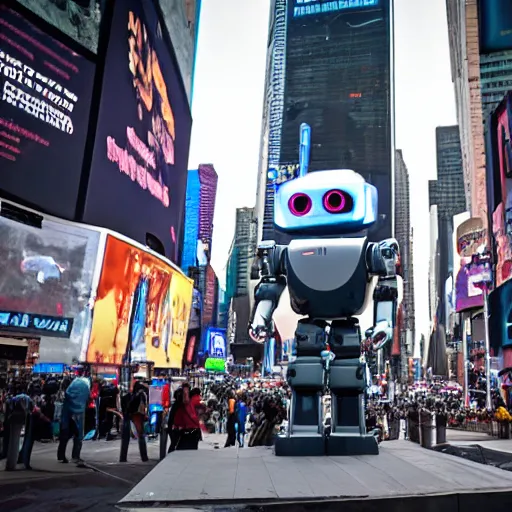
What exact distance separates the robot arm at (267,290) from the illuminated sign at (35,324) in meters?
13.9

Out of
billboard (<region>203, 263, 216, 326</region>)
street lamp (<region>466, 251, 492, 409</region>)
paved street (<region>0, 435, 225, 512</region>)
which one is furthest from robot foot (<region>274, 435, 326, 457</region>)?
billboard (<region>203, 263, 216, 326</region>)

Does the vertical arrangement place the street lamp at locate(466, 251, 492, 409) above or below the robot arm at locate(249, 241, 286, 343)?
above

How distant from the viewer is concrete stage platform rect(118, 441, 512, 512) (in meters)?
3.64

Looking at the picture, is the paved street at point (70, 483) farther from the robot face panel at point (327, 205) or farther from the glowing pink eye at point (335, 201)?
the glowing pink eye at point (335, 201)

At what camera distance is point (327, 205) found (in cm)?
713

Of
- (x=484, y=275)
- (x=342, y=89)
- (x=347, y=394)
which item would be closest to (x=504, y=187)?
(x=484, y=275)

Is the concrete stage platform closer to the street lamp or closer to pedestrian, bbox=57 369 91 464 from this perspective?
pedestrian, bbox=57 369 91 464

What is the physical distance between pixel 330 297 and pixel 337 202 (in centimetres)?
116

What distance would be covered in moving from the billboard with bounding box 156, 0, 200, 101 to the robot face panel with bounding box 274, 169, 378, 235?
28.1m

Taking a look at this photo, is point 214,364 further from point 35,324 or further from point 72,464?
point 72,464

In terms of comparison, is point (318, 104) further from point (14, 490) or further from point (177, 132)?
point (14, 490)

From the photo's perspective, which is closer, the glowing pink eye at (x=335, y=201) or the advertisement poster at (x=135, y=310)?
the glowing pink eye at (x=335, y=201)

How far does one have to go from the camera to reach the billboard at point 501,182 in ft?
111

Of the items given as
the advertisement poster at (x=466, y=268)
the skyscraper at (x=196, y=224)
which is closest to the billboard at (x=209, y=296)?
the skyscraper at (x=196, y=224)
